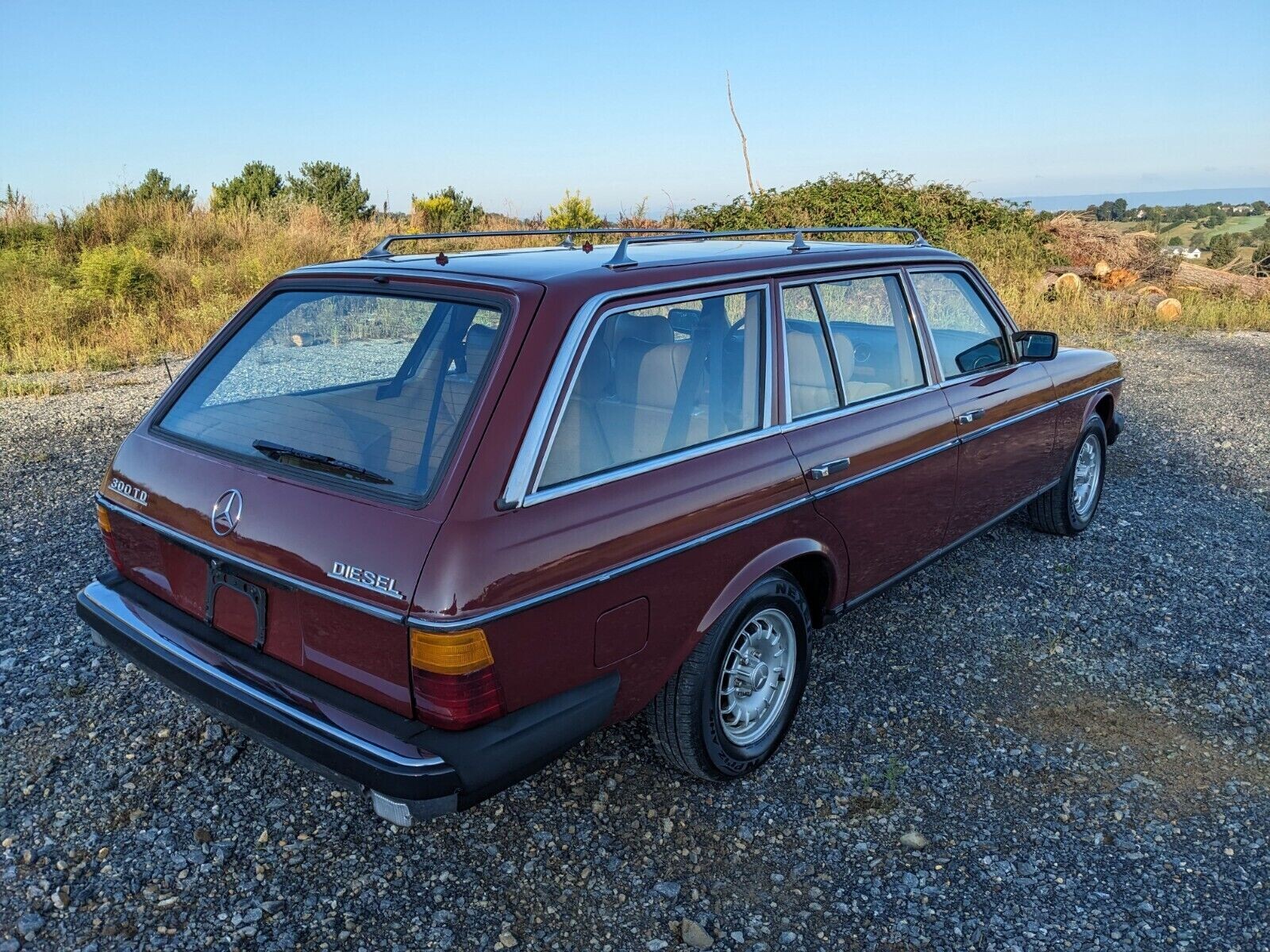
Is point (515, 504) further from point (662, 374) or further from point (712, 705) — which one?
point (712, 705)

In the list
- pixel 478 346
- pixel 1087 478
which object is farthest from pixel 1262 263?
pixel 478 346

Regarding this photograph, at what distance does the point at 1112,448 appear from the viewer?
7543 millimetres

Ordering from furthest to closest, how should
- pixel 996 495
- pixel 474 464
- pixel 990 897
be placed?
1. pixel 996 495
2. pixel 990 897
3. pixel 474 464

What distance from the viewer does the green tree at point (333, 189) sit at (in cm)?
2206

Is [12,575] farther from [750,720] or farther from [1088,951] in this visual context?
[1088,951]

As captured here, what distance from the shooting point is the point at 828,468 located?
3.27 metres

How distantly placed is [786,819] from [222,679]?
1.79 meters

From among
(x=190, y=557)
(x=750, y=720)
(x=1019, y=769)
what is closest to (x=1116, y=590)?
(x=1019, y=769)

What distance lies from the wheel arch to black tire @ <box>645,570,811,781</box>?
0.18ft

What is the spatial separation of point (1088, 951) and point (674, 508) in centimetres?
162

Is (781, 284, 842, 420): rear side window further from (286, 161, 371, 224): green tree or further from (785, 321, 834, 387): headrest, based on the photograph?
(286, 161, 371, 224): green tree

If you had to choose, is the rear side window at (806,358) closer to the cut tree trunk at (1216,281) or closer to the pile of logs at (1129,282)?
the pile of logs at (1129,282)

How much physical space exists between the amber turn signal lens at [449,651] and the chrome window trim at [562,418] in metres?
0.33

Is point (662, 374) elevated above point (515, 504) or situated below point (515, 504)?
above
